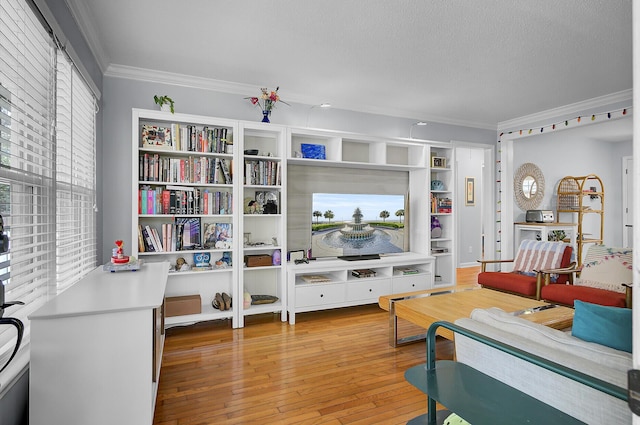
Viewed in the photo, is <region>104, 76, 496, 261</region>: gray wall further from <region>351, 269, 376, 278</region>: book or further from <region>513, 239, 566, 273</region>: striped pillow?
<region>513, 239, 566, 273</region>: striped pillow

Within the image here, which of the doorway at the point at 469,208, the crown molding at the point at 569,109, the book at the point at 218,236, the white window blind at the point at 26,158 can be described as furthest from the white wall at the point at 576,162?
the white window blind at the point at 26,158

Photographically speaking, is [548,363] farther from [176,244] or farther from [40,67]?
[176,244]

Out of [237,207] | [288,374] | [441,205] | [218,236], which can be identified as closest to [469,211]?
[441,205]

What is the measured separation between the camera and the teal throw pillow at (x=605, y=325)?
1360mm

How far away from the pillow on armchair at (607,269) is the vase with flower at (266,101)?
3761mm

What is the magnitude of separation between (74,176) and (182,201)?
41.3 inches

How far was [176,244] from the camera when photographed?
3.50 metres

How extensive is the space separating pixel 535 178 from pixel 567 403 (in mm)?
5788

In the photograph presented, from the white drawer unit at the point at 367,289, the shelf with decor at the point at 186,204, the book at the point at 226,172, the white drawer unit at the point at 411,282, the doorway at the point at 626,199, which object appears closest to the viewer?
the shelf with decor at the point at 186,204

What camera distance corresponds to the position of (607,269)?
3557mm

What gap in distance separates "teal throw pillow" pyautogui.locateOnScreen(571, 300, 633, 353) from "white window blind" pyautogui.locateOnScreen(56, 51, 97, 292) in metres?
2.84

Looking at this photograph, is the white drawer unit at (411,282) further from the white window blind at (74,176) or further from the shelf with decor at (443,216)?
the white window blind at (74,176)

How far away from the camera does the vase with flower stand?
3832 millimetres

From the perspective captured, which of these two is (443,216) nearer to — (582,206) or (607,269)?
(607,269)
